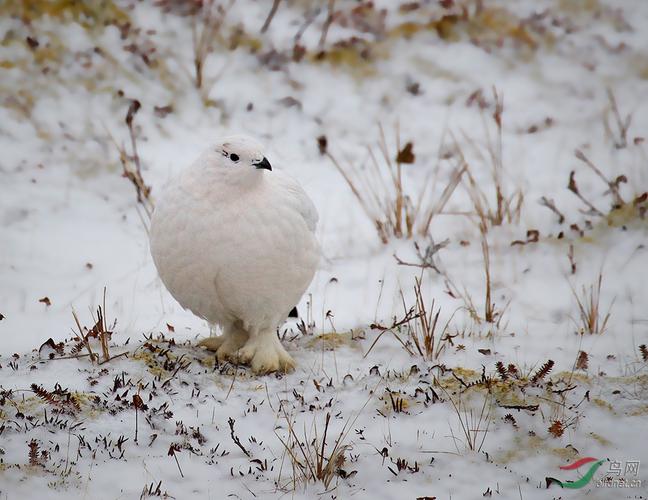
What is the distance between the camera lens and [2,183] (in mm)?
5945

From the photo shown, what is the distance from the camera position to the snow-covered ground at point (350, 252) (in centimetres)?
300

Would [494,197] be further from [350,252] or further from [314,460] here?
[314,460]

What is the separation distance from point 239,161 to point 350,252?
2362 millimetres

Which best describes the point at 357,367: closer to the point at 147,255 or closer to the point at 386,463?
the point at 386,463

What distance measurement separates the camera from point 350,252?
5.84m

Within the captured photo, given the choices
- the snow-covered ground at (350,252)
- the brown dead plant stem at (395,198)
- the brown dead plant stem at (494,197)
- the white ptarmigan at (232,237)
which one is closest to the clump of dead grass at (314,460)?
the snow-covered ground at (350,252)

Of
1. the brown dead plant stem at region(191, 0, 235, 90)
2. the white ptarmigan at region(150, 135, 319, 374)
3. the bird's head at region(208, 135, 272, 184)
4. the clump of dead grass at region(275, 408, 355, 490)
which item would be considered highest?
the brown dead plant stem at region(191, 0, 235, 90)

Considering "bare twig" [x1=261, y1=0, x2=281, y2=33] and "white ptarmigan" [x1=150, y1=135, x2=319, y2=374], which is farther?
"bare twig" [x1=261, y1=0, x2=281, y2=33]

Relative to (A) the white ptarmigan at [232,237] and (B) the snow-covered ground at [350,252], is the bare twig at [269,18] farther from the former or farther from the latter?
(A) the white ptarmigan at [232,237]

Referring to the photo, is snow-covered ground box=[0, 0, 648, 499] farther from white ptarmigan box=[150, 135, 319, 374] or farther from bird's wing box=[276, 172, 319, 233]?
bird's wing box=[276, 172, 319, 233]

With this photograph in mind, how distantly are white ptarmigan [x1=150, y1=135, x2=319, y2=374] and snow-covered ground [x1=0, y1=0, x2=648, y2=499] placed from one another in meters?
0.36

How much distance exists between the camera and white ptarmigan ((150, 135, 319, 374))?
355 cm

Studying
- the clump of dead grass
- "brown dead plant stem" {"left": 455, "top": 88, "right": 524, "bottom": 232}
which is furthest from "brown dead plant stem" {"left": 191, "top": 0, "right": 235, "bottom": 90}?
the clump of dead grass

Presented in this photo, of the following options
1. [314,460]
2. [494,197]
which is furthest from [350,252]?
[314,460]
